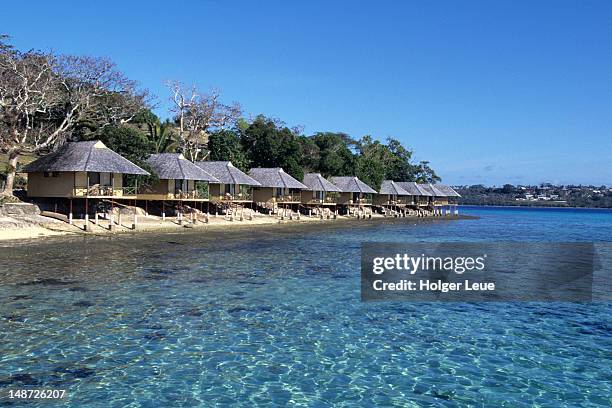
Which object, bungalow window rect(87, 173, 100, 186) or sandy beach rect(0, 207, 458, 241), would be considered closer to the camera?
sandy beach rect(0, 207, 458, 241)

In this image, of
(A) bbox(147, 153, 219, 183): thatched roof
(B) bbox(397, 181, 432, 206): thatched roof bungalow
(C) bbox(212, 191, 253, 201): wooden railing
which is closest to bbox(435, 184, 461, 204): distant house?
(B) bbox(397, 181, 432, 206): thatched roof bungalow

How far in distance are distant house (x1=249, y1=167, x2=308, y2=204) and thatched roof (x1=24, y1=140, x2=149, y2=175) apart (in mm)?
16384

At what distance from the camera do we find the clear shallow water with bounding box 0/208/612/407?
22.6ft

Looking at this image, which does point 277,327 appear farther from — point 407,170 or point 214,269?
point 407,170

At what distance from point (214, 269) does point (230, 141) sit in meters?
33.3

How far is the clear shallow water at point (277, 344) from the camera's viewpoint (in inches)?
272

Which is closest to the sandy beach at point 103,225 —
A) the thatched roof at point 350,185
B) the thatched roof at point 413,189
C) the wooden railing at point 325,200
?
the wooden railing at point 325,200

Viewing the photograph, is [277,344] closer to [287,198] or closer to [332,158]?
[287,198]

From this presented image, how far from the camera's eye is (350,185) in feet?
188

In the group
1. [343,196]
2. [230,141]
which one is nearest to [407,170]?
[343,196]

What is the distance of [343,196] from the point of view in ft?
192

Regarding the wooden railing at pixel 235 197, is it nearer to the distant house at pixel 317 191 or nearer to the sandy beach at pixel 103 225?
the sandy beach at pixel 103 225

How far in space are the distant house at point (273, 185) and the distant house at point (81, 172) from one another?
16384 millimetres

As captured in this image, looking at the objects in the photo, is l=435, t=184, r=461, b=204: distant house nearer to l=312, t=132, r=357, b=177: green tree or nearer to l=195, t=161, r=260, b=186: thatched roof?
l=312, t=132, r=357, b=177: green tree
